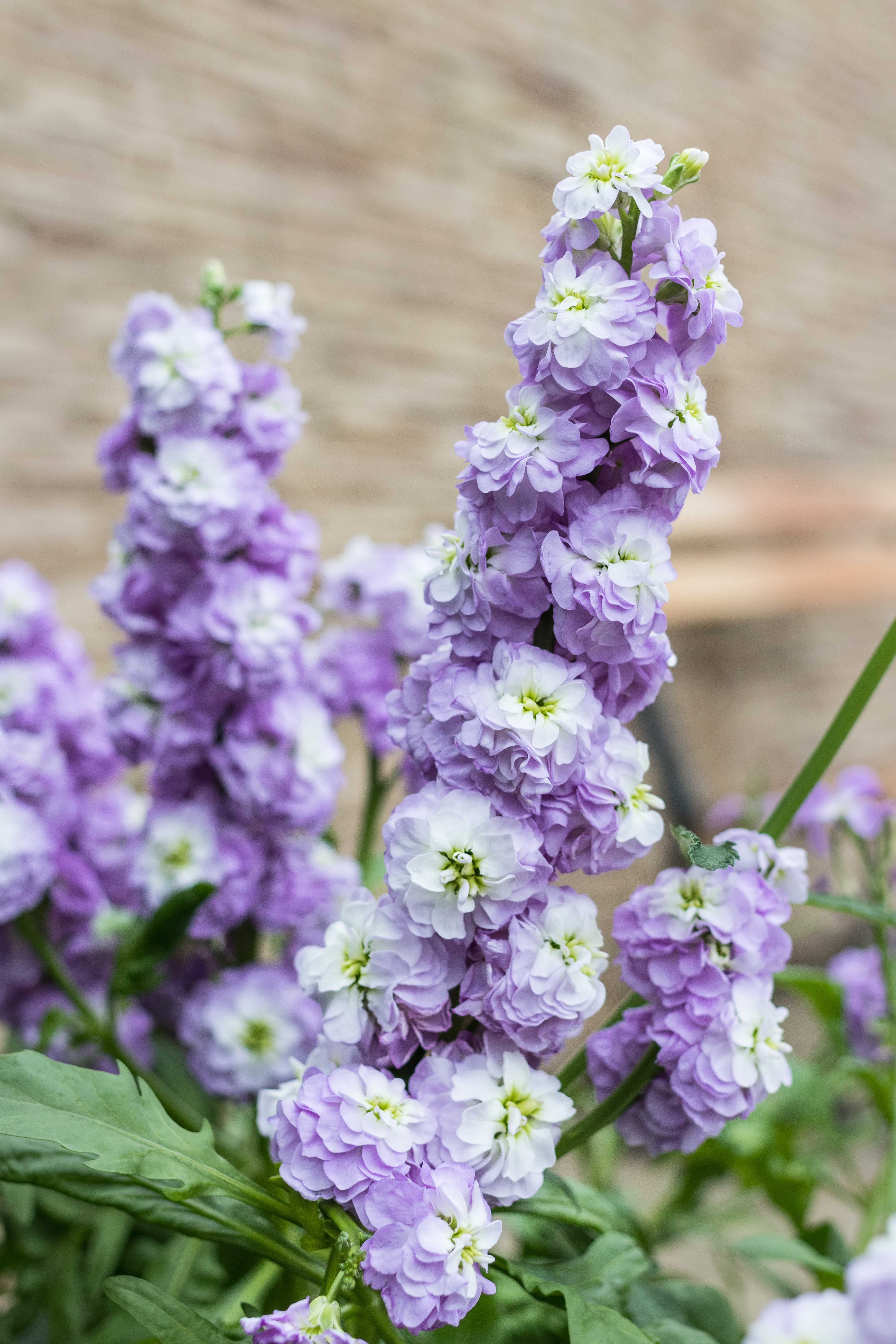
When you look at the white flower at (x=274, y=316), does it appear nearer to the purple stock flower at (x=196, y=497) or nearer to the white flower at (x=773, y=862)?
the purple stock flower at (x=196, y=497)

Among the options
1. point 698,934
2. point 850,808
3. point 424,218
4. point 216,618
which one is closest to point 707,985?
point 698,934

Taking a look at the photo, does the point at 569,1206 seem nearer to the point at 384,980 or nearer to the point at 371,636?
the point at 384,980

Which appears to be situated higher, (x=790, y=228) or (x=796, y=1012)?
(x=790, y=228)

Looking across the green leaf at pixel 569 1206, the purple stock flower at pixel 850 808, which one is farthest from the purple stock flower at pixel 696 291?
the purple stock flower at pixel 850 808

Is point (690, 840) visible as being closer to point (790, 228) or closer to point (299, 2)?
point (299, 2)

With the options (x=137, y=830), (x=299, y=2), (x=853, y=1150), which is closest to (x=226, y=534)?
(x=137, y=830)

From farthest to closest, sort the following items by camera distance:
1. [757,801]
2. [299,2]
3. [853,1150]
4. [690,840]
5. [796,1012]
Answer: [796,1012] < [299,2] < [853,1150] < [757,801] < [690,840]

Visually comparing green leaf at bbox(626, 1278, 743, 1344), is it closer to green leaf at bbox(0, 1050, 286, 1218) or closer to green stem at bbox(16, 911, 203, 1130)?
green leaf at bbox(0, 1050, 286, 1218)
